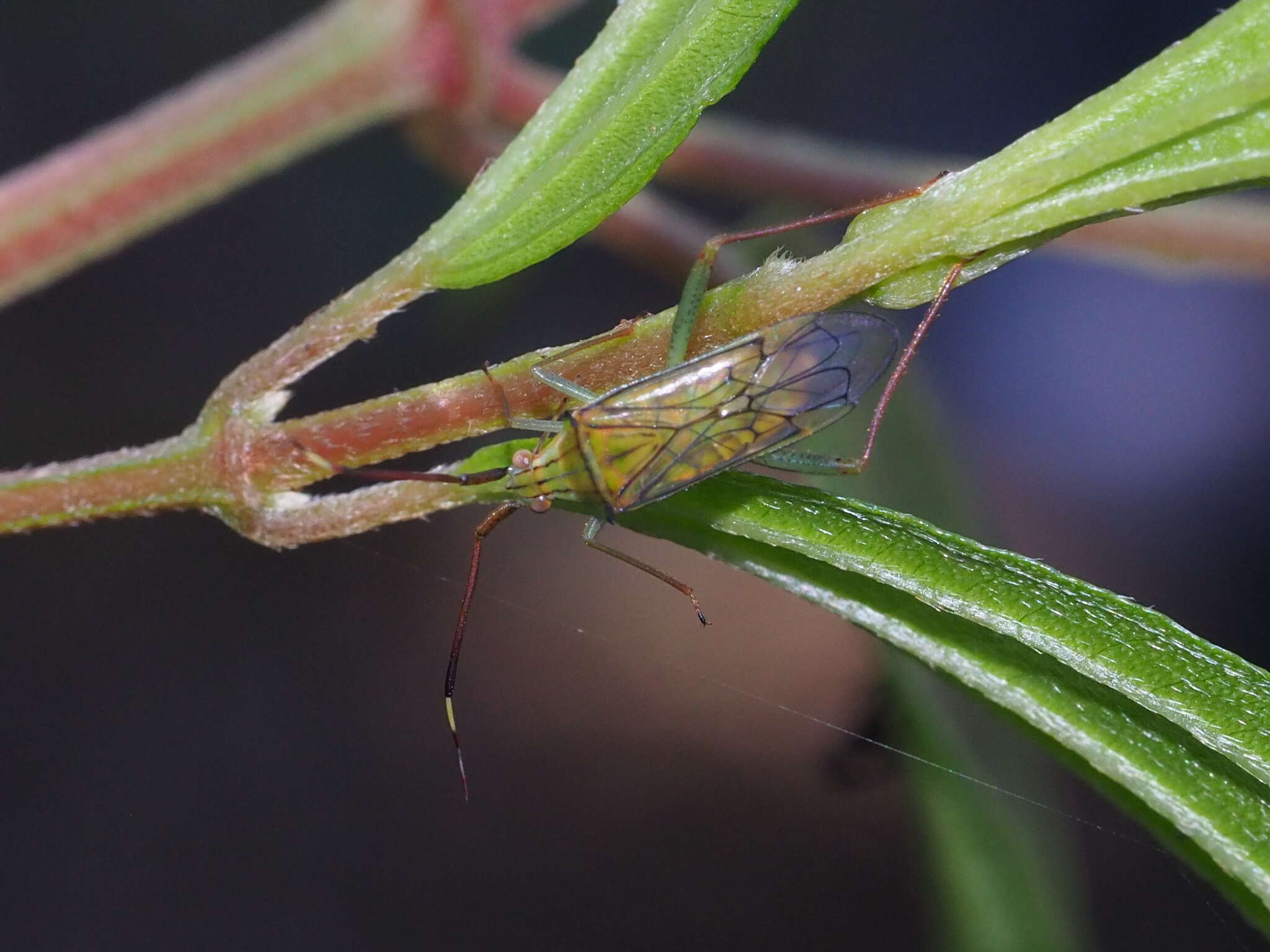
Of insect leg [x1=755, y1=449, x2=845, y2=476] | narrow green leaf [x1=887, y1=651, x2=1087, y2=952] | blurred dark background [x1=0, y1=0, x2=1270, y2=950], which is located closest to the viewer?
insect leg [x1=755, y1=449, x2=845, y2=476]

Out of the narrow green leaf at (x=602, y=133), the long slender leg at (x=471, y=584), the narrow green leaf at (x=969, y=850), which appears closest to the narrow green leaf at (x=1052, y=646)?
the narrow green leaf at (x=602, y=133)

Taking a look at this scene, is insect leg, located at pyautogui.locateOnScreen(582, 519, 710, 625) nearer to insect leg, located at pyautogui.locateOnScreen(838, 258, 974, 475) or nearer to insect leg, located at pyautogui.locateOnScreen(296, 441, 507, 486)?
insect leg, located at pyautogui.locateOnScreen(838, 258, 974, 475)

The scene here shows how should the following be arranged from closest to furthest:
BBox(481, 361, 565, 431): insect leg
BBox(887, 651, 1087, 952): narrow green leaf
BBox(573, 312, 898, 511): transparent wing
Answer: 1. BBox(481, 361, 565, 431): insect leg
2. BBox(573, 312, 898, 511): transparent wing
3. BBox(887, 651, 1087, 952): narrow green leaf

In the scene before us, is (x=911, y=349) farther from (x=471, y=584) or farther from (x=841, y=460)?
(x=471, y=584)

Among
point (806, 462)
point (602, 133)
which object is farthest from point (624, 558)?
point (602, 133)

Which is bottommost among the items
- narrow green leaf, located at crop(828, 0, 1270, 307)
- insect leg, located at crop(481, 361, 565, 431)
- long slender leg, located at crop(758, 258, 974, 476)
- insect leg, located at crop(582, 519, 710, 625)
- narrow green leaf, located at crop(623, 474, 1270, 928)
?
narrow green leaf, located at crop(623, 474, 1270, 928)

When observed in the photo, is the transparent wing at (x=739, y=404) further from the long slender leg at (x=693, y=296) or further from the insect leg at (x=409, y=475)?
the insect leg at (x=409, y=475)

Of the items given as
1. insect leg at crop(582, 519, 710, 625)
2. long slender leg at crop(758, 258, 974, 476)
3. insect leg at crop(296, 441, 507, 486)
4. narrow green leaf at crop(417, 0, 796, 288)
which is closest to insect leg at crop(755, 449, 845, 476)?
long slender leg at crop(758, 258, 974, 476)
